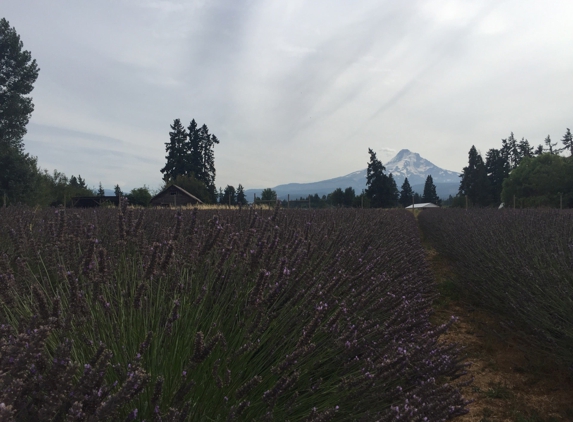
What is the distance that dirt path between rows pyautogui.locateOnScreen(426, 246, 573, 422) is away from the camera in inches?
97.0

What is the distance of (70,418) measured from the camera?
773 millimetres

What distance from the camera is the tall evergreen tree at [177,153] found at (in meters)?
55.0

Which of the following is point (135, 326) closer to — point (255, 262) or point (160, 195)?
point (255, 262)

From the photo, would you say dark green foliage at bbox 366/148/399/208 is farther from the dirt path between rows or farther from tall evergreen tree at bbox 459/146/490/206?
the dirt path between rows

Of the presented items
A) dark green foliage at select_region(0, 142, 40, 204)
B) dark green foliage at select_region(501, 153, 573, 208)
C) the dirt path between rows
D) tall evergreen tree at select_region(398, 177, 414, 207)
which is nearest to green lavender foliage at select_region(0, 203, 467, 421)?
the dirt path between rows

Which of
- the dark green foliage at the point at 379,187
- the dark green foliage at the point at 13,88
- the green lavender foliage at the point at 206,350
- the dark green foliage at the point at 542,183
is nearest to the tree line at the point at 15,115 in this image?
the dark green foliage at the point at 13,88

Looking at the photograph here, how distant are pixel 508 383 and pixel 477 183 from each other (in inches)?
2231

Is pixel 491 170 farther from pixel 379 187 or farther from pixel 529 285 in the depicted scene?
pixel 529 285

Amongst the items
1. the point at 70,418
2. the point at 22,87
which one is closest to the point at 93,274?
the point at 70,418

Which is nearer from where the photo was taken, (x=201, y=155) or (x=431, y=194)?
(x=201, y=155)

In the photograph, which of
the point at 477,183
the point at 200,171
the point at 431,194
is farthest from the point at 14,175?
the point at 431,194

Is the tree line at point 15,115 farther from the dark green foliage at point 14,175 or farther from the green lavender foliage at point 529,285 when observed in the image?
the green lavender foliage at point 529,285

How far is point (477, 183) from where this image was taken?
176 ft

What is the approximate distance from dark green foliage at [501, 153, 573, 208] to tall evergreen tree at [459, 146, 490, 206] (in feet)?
50.5
